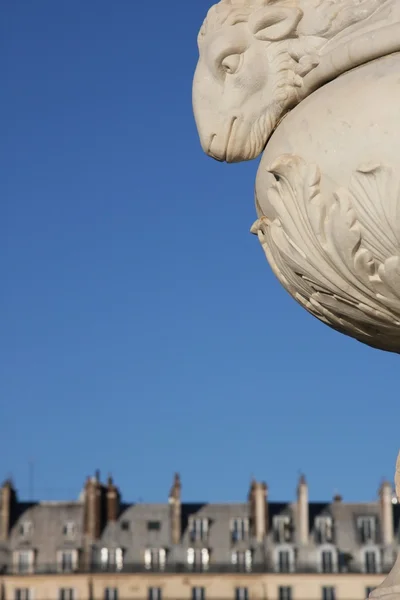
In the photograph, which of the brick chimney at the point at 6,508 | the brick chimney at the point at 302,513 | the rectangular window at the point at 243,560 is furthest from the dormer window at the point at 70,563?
the brick chimney at the point at 302,513

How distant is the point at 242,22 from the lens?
2.96 metres

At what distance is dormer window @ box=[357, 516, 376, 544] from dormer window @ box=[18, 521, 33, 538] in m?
12.0

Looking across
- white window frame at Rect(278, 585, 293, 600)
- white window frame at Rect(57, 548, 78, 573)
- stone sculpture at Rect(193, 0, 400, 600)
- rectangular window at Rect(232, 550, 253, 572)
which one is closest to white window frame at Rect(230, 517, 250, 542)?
rectangular window at Rect(232, 550, 253, 572)

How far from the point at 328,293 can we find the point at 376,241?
0.76 ft

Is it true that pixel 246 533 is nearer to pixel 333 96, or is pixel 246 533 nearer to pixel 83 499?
pixel 83 499

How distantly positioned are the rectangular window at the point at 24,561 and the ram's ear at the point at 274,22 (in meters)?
42.8

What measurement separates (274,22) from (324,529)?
42.7 m

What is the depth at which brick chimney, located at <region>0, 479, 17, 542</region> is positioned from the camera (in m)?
44.9

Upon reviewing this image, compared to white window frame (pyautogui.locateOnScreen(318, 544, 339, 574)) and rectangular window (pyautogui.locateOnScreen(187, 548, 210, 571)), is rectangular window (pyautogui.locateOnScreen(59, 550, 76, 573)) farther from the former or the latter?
white window frame (pyautogui.locateOnScreen(318, 544, 339, 574))

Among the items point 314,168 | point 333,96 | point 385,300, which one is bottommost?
point 385,300

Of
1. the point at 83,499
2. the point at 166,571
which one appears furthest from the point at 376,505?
the point at 83,499

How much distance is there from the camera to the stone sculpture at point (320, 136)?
2564 millimetres

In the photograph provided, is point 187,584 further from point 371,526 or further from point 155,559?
point 371,526

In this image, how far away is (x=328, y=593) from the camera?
42.7m
